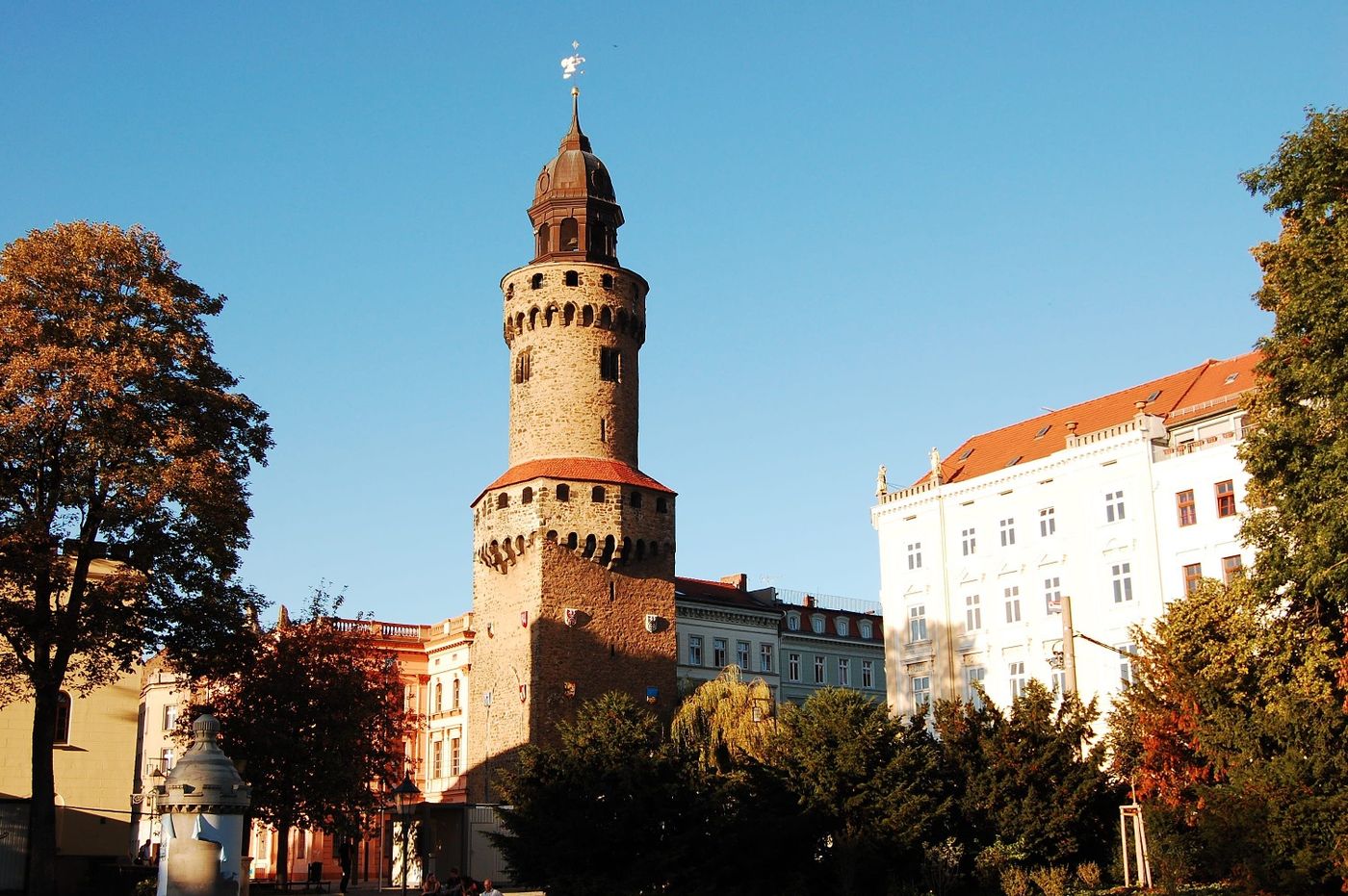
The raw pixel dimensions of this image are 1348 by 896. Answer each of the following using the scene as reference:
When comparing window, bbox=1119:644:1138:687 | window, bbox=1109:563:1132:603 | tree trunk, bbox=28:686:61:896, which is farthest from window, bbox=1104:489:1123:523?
tree trunk, bbox=28:686:61:896

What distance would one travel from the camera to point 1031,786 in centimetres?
3253

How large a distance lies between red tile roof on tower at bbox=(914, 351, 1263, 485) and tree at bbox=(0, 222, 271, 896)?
28263mm

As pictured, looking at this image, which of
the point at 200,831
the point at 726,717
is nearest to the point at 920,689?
the point at 726,717

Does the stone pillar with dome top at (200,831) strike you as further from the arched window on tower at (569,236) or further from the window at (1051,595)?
the arched window on tower at (569,236)

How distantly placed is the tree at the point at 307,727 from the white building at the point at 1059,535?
19647 mm

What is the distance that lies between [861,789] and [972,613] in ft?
60.3

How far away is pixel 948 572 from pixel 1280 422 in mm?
23044

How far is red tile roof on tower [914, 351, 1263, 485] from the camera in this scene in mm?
46344

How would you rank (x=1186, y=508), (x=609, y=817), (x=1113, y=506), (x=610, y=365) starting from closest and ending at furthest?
(x=609, y=817), (x=1186, y=508), (x=1113, y=506), (x=610, y=365)

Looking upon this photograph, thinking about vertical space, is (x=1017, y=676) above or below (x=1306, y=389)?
below

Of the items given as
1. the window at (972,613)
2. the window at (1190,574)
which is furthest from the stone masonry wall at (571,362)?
the window at (1190,574)

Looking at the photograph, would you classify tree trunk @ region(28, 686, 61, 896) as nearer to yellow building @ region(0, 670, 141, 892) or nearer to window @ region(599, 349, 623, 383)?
yellow building @ region(0, 670, 141, 892)

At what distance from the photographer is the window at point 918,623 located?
51.8 m

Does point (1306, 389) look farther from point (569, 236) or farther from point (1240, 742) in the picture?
point (569, 236)
